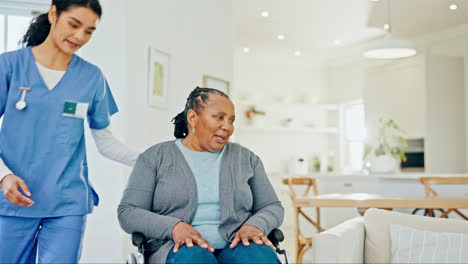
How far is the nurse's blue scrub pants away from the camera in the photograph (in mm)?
1752

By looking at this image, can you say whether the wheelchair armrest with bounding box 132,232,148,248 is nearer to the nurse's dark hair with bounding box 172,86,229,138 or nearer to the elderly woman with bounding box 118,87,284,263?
the elderly woman with bounding box 118,87,284,263

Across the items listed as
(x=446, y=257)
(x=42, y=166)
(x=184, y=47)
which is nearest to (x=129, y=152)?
(x=42, y=166)

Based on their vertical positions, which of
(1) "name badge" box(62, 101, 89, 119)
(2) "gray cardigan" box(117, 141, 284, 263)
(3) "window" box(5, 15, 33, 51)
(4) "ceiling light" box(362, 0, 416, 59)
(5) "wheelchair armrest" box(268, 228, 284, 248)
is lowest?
(5) "wheelchair armrest" box(268, 228, 284, 248)

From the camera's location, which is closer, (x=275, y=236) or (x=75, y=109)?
(x=75, y=109)

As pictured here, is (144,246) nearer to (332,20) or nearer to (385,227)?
(385,227)

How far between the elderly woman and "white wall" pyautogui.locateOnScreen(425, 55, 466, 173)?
15.8ft

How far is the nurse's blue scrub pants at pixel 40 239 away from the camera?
175 cm

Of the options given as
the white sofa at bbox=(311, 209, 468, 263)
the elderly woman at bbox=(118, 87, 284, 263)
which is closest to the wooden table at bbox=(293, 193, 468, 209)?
the white sofa at bbox=(311, 209, 468, 263)

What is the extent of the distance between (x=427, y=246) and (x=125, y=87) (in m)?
1.98

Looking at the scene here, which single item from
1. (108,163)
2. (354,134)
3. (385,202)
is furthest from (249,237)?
(354,134)

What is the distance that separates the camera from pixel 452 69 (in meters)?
6.48

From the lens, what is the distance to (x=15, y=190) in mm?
1660

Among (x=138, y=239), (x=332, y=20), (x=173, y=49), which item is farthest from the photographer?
(x=332, y=20)

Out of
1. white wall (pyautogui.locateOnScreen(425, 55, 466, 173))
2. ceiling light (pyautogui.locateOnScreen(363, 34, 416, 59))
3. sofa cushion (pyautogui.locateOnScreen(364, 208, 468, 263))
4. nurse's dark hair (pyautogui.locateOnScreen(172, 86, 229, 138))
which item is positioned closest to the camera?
nurse's dark hair (pyautogui.locateOnScreen(172, 86, 229, 138))
